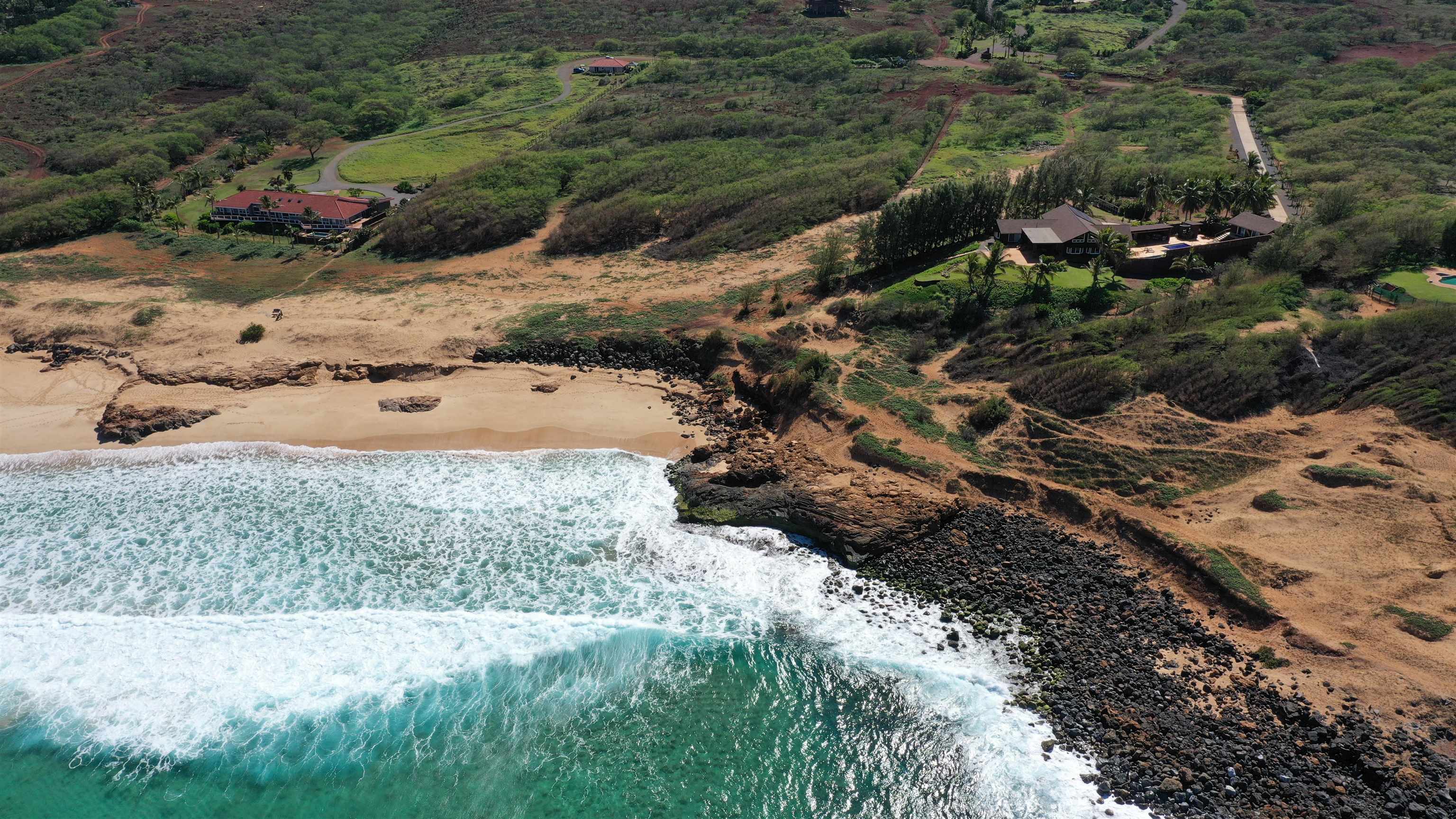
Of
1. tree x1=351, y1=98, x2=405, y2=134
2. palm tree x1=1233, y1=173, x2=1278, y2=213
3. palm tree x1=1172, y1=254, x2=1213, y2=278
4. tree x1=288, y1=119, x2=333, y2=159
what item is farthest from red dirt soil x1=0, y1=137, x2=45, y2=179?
palm tree x1=1233, y1=173, x2=1278, y2=213

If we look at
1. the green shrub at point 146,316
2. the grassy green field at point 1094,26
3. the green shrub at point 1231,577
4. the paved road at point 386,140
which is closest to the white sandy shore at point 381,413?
the green shrub at point 146,316

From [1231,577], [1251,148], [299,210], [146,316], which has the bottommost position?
[146,316]

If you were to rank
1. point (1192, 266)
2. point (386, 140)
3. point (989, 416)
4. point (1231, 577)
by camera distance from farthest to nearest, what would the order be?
point (386, 140) → point (1192, 266) → point (989, 416) → point (1231, 577)

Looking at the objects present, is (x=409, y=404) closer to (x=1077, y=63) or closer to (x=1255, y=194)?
(x=1255, y=194)

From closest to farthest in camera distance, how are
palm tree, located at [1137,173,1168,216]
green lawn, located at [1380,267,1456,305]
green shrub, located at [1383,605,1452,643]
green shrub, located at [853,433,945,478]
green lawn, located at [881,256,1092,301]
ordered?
green shrub, located at [1383,605,1452,643] < green shrub, located at [853,433,945,478] < green lawn, located at [1380,267,1456,305] < green lawn, located at [881,256,1092,301] < palm tree, located at [1137,173,1168,216]

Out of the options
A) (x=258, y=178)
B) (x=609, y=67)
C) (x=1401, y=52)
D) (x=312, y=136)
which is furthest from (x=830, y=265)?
(x=1401, y=52)

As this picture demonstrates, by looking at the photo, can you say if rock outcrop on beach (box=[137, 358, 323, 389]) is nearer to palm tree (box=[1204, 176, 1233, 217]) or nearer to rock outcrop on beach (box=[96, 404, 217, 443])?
rock outcrop on beach (box=[96, 404, 217, 443])

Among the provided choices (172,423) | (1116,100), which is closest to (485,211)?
(172,423)
